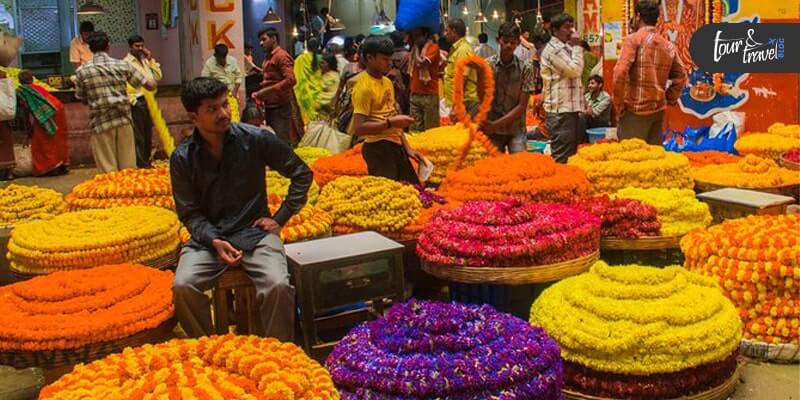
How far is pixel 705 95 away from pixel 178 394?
28.2 feet

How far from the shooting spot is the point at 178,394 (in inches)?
91.7

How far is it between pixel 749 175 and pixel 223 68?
6.46 metres

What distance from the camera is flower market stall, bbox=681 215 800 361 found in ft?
12.2

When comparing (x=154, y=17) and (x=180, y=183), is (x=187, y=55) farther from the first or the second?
(x=180, y=183)

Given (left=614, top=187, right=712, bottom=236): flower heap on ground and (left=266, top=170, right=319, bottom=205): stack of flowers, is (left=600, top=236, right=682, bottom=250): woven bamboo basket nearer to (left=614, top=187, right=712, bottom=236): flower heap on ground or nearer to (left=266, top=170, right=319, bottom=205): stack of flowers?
(left=614, top=187, right=712, bottom=236): flower heap on ground

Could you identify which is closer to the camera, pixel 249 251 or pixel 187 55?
pixel 249 251

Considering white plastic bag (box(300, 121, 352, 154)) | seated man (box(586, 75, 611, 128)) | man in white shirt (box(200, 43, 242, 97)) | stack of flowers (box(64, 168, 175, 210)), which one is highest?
man in white shirt (box(200, 43, 242, 97))

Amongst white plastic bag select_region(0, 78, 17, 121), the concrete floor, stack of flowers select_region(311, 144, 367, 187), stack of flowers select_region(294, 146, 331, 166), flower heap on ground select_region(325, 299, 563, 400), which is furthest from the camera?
white plastic bag select_region(0, 78, 17, 121)

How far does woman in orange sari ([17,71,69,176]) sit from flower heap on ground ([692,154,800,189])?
25.9ft

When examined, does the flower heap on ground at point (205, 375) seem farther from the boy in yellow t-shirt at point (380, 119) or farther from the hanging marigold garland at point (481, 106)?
the hanging marigold garland at point (481, 106)

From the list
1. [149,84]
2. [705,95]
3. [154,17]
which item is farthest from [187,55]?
[705,95]

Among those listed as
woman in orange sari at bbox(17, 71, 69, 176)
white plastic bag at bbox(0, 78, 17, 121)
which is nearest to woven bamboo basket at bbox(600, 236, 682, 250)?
white plastic bag at bbox(0, 78, 17, 121)

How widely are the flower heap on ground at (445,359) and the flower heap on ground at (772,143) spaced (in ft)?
17.4

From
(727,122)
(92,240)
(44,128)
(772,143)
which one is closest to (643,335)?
(92,240)
